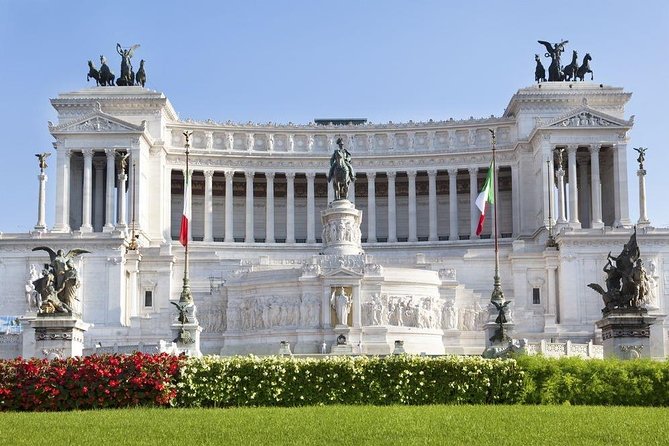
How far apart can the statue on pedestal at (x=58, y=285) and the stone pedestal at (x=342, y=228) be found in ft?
114

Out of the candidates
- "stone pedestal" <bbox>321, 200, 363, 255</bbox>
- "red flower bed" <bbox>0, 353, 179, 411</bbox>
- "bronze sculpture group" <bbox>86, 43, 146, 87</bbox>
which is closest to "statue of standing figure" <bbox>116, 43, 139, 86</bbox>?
"bronze sculpture group" <bbox>86, 43, 146, 87</bbox>

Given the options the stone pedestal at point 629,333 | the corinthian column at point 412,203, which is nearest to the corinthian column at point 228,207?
the corinthian column at point 412,203

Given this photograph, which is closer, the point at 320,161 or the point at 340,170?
the point at 340,170

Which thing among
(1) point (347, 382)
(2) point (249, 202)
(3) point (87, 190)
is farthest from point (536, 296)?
(1) point (347, 382)

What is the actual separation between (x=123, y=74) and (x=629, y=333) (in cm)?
7417

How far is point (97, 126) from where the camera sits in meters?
101

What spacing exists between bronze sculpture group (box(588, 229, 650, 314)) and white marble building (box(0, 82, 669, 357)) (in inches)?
608

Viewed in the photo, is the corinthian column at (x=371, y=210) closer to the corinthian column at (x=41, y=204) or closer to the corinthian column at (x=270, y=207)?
the corinthian column at (x=270, y=207)

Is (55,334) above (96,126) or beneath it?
beneath

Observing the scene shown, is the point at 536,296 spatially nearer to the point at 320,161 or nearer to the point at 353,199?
the point at 353,199

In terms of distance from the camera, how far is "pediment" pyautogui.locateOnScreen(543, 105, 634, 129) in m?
101

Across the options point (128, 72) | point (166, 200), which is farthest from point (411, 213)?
point (128, 72)

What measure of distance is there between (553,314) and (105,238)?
35.5 m

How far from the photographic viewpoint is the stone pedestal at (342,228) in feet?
256
